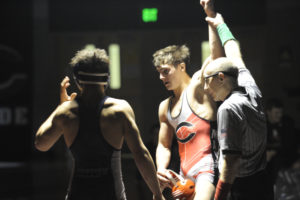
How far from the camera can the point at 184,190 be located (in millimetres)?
3396

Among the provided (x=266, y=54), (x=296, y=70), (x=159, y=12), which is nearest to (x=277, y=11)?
(x=266, y=54)

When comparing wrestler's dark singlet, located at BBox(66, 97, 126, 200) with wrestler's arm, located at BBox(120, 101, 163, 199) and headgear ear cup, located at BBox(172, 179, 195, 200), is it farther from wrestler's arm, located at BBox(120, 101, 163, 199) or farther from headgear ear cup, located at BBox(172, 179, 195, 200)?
headgear ear cup, located at BBox(172, 179, 195, 200)

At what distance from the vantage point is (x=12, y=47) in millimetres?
8414

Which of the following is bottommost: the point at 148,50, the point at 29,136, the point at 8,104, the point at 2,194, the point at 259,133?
the point at 2,194

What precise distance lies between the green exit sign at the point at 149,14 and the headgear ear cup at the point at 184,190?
2533 millimetres

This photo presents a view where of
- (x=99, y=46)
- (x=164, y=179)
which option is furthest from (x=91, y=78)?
(x=99, y=46)

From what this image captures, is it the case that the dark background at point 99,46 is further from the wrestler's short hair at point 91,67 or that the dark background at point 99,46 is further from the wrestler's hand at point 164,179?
the wrestler's short hair at point 91,67

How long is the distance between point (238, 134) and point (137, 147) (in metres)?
0.66

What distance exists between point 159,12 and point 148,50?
2538 mm

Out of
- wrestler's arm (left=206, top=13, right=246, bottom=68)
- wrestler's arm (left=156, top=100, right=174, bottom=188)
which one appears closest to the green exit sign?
wrestler's arm (left=156, top=100, right=174, bottom=188)

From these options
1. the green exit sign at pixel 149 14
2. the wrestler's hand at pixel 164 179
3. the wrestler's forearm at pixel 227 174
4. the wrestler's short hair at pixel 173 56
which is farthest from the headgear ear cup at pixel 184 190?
the green exit sign at pixel 149 14

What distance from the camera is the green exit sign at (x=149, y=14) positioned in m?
5.38

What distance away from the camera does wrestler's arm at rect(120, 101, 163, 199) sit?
9.42ft

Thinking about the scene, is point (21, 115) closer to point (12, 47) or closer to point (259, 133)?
point (12, 47)
